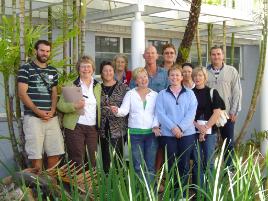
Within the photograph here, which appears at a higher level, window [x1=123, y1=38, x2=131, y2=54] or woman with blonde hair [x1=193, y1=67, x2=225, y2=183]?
window [x1=123, y1=38, x2=131, y2=54]

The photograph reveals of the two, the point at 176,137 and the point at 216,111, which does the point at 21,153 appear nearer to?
the point at 176,137

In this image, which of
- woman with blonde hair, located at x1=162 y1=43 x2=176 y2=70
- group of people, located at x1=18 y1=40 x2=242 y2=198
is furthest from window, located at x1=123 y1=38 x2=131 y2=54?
group of people, located at x1=18 y1=40 x2=242 y2=198

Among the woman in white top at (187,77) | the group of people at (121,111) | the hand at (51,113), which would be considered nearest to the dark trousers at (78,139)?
the group of people at (121,111)

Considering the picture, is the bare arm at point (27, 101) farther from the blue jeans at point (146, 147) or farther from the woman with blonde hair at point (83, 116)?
the blue jeans at point (146, 147)

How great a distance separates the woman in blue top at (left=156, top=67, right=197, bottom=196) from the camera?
16.7ft


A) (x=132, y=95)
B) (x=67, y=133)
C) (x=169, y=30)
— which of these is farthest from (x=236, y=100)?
(x=169, y=30)

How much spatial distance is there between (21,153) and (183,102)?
7.12ft

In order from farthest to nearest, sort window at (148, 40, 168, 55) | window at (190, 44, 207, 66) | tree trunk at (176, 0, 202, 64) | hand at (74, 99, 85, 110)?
window at (190, 44, 207, 66)
window at (148, 40, 168, 55)
tree trunk at (176, 0, 202, 64)
hand at (74, 99, 85, 110)

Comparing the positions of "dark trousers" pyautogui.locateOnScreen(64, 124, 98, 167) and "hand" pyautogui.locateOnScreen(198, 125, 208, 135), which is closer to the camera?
"dark trousers" pyautogui.locateOnScreen(64, 124, 98, 167)

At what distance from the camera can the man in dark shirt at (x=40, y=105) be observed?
4852mm

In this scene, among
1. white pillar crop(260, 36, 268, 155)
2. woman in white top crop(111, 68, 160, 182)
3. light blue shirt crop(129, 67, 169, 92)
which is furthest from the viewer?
white pillar crop(260, 36, 268, 155)

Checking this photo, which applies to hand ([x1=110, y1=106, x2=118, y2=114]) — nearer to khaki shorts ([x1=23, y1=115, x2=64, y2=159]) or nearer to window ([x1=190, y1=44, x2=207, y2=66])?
khaki shorts ([x1=23, y1=115, x2=64, y2=159])

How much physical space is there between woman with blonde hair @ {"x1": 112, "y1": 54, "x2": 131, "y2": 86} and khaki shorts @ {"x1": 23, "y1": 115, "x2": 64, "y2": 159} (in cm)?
108

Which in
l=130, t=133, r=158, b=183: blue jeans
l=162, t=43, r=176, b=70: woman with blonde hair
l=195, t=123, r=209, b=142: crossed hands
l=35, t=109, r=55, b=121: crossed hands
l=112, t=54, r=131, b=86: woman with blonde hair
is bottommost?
l=130, t=133, r=158, b=183: blue jeans
